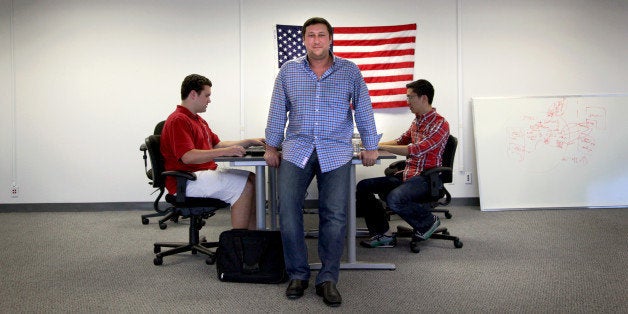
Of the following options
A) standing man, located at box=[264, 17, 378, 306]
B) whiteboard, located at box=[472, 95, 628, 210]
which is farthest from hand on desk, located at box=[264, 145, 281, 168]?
whiteboard, located at box=[472, 95, 628, 210]

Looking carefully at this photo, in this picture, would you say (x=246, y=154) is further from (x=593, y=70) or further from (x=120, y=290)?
(x=593, y=70)

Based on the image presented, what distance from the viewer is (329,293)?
257 centimetres

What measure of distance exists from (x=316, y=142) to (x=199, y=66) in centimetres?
322

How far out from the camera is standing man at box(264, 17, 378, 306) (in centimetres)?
262

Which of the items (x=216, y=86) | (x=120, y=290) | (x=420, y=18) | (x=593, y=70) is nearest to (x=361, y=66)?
(x=420, y=18)

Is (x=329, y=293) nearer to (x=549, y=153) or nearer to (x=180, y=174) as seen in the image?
(x=180, y=174)

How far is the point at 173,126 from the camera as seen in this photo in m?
3.16

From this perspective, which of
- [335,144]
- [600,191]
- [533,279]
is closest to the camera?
[335,144]

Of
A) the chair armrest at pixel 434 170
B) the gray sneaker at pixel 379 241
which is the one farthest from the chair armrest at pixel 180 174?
the chair armrest at pixel 434 170

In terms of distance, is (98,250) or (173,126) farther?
(98,250)

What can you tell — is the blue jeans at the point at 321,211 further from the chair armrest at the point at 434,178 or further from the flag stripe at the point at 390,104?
the flag stripe at the point at 390,104

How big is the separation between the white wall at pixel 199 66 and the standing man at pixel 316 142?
2.86 metres

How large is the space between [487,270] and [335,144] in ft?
4.00

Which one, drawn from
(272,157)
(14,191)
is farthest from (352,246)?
(14,191)
